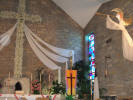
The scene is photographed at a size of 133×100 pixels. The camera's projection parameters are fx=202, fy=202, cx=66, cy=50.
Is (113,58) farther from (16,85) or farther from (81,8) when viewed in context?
(16,85)

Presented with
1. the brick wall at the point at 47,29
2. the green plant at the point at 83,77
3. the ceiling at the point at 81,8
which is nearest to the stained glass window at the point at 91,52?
the green plant at the point at 83,77

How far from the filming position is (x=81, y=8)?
34.9 ft

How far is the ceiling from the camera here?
1007cm

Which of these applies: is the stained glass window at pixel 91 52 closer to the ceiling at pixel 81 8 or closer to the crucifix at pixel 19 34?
the ceiling at pixel 81 8

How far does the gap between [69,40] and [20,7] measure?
3280 millimetres

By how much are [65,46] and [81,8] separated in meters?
2.34

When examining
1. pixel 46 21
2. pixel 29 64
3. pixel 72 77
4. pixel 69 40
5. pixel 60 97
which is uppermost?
pixel 46 21

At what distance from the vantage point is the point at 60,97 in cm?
481

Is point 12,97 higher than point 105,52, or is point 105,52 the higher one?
point 105,52

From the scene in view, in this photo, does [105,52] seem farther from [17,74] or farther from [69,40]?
[17,74]

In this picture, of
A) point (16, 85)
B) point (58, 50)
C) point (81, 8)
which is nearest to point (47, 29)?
point (81, 8)

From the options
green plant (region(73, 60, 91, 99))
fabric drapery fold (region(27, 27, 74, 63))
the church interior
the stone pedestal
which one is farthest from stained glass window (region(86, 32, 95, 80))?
the stone pedestal

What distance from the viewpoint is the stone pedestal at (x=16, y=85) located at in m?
10.1

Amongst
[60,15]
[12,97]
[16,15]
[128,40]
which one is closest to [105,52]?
[128,40]
